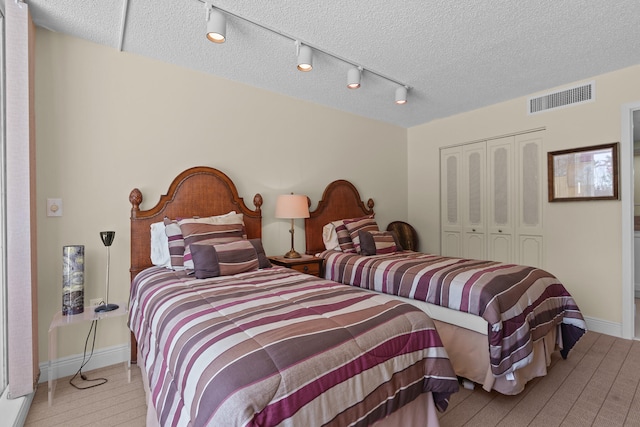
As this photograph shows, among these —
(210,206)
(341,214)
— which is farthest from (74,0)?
(341,214)

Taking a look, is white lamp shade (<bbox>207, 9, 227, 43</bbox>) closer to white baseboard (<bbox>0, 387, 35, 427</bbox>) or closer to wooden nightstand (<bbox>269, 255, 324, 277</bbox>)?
wooden nightstand (<bbox>269, 255, 324, 277</bbox>)

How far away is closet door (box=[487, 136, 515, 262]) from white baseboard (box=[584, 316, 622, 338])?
913mm

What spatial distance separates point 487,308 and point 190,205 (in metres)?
2.40

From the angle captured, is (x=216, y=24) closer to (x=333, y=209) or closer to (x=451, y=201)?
(x=333, y=209)

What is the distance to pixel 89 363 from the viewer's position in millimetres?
2346

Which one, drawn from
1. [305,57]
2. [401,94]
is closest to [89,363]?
[305,57]

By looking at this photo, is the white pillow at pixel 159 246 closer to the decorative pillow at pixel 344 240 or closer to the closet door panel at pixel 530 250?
the decorative pillow at pixel 344 240

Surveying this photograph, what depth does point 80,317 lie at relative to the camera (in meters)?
2.02

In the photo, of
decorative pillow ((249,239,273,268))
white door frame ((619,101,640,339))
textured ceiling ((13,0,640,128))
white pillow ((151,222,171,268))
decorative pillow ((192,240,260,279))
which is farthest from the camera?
white door frame ((619,101,640,339))

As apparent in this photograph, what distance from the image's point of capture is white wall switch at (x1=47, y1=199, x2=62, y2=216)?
2.21 metres

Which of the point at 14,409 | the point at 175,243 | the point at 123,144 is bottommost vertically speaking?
the point at 14,409

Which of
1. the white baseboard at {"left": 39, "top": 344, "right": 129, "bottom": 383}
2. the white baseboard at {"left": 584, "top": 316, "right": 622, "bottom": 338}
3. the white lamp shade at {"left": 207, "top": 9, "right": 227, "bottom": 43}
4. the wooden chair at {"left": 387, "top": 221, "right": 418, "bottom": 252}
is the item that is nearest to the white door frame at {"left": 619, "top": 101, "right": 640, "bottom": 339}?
the white baseboard at {"left": 584, "top": 316, "right": 622, "bottom": 338}

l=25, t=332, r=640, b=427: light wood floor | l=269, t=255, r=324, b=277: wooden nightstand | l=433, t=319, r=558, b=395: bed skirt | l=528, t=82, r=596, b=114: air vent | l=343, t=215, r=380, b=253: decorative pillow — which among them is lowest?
l=25, t=332, r=640, b=427: light wood floor

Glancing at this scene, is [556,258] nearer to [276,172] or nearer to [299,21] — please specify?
[276,172]
